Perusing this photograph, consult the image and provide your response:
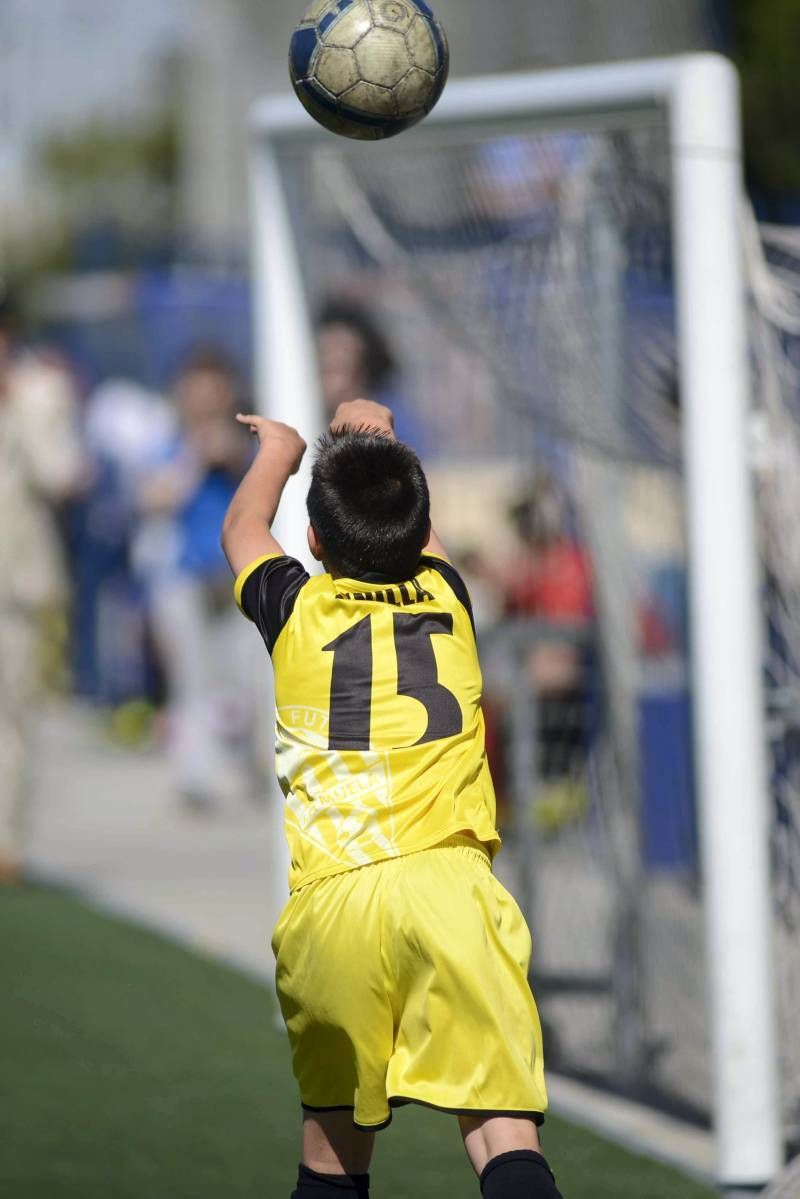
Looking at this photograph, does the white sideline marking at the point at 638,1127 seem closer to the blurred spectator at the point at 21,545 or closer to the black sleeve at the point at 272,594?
the black sleeve at the point at 272,594

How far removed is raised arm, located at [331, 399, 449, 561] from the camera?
3826 millimetres

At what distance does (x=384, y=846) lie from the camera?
3.38m

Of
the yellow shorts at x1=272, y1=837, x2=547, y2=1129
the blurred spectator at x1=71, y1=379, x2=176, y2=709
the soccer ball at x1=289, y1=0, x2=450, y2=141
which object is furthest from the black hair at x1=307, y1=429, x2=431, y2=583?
the blurred spectator at x1=71, y1=379, x2=176, y2=709

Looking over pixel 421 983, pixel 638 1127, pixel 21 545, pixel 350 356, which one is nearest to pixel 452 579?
pixel 421 983

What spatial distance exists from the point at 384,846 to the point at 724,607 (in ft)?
5.87

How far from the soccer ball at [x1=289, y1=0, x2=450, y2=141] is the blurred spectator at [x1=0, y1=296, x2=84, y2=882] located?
4553 mm

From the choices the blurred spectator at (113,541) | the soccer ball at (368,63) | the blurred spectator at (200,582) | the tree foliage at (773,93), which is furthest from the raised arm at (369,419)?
the tree foliage at (773,93)

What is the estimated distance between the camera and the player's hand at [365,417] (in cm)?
383

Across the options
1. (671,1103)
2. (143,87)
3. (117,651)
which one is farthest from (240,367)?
(143,87)

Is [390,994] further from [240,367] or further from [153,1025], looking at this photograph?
[240,367]

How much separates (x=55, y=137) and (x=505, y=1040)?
43.9m

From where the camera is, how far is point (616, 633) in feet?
21.1

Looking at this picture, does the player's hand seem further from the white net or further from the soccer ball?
the white net

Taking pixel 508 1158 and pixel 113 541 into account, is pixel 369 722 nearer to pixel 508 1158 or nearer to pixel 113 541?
pixel 508 1158
